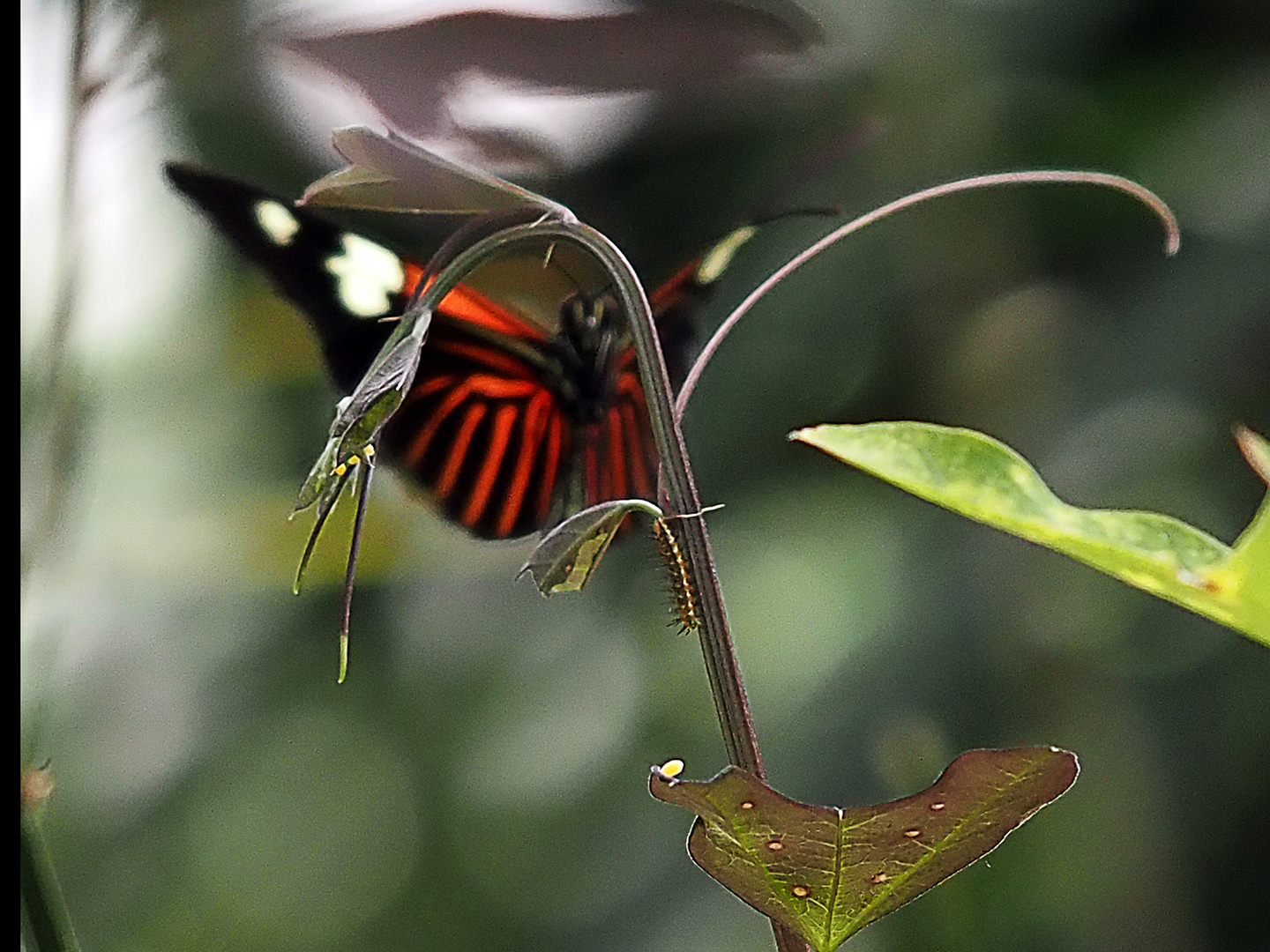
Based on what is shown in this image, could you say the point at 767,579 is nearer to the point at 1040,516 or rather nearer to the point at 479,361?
→ the point at 479,361

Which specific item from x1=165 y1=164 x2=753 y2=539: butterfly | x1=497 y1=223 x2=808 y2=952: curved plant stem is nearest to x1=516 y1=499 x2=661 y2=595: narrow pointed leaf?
x1=497 y1=223 x2=808 y2=952: curved plant stem

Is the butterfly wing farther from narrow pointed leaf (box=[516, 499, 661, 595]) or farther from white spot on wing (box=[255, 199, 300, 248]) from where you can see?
narrow pointed leaf (box=[516, 499, 661, 595])

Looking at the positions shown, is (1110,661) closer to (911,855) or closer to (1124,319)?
(1124,319)

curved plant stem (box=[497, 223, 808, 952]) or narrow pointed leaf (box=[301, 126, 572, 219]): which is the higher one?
narrow pointed leaf (box=[301, 126, 572, 219])

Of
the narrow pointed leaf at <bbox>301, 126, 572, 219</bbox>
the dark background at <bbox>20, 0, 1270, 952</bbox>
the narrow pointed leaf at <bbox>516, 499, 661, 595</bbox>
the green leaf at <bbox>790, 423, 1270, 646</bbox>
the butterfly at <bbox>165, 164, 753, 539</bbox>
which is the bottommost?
the dark background at <bbox>20, 0, 1270, 952</bbox>

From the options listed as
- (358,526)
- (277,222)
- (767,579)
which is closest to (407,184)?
(358,526)
